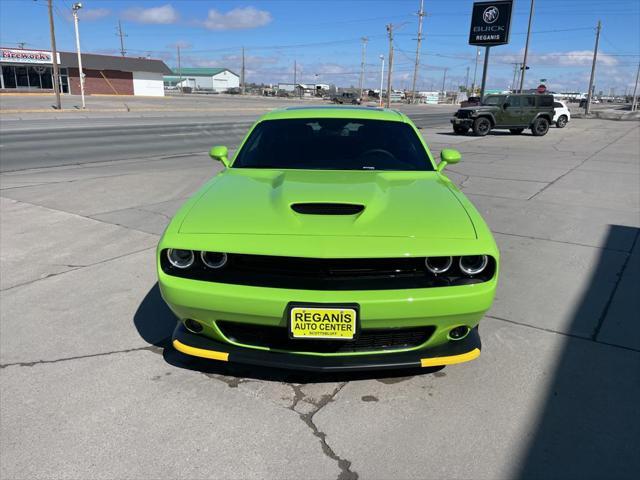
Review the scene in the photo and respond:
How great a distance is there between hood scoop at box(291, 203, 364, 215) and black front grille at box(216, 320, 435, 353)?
725mm

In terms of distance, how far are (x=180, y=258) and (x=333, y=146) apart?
1.90 m

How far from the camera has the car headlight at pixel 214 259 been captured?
270 cm

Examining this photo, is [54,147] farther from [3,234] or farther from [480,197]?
[480,197]

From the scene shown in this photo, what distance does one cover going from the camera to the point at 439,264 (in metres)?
2.67

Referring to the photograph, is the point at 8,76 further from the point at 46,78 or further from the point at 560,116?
the point at 560,116

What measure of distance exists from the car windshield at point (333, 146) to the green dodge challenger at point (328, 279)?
0.94 m

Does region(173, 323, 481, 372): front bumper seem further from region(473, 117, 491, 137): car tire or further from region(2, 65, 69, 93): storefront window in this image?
region(2, 65, 69, 93): storefront window

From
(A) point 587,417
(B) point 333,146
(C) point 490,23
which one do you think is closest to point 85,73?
(C) point 490,23

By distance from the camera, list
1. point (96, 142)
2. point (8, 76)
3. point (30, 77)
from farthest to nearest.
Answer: point (30, 77) < point (8, 76) < point (96, 142)

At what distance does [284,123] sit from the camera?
4.38 metres

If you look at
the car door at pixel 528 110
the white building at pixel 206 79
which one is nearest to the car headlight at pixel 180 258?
the car door at pixel 528 110

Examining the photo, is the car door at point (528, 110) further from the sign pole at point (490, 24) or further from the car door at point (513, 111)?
the sign pole at point (490, 24)

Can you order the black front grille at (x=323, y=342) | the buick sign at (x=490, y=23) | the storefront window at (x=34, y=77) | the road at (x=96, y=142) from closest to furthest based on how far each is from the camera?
the black front grille at (x=323, y=342) < the road at (x=96, y=142) < the buick sign at (x=490, y=23) < the storefront window at (x=34, y=77)

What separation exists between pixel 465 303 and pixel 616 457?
103cm
